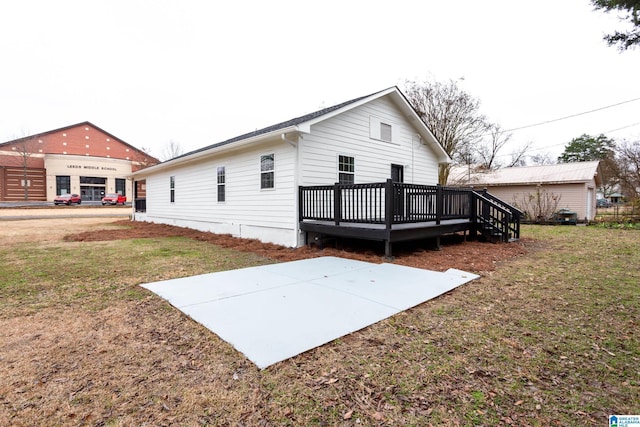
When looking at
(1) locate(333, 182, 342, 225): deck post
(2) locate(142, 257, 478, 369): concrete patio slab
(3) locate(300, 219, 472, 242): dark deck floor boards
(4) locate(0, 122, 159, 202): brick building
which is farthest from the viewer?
(4) locate(0, 122, 159, 202): brick building

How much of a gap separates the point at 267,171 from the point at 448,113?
534 inches

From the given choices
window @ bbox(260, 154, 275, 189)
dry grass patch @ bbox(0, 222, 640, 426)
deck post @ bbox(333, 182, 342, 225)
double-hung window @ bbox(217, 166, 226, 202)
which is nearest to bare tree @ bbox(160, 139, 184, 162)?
double-hung window @ bbox(217, 166, 226, 202)

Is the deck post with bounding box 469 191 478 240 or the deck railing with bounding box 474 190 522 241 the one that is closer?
the deck railing with bounding box 474 190 522 241

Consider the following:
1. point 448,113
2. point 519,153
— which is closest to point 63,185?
point 448,113

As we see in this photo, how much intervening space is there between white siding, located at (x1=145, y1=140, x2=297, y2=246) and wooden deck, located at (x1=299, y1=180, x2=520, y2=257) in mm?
640

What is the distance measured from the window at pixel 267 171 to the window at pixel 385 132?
4002 millimetres

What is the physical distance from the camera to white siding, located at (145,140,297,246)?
337 inches

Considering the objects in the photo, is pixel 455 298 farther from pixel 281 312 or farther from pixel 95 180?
pixel 95 180

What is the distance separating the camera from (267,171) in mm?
9109

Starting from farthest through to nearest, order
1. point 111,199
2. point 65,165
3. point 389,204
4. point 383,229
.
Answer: point 65,165 → point 111,199 → point 383,229 → point 389,204

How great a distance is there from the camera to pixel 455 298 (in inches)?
165

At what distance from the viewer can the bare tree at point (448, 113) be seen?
17.9m

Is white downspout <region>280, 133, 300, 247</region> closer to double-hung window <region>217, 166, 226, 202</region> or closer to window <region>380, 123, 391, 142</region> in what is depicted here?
window <region>380, 123, 391, 142</region>

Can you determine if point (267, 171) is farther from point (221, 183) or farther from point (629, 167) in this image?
point (629, 167)
